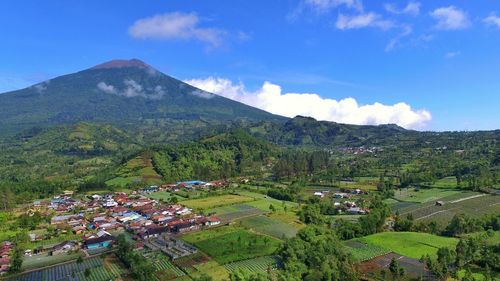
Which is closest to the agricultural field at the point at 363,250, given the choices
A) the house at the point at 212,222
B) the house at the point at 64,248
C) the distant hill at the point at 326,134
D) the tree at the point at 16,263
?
the house at the point at 212,222

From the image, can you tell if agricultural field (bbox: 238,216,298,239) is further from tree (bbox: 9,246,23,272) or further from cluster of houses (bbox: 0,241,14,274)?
cluster of houses (bbox: 0,241,14,274)

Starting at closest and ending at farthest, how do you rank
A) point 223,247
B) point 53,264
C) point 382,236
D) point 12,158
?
point 53,264, point 223,247, point 382,236, point 12,158

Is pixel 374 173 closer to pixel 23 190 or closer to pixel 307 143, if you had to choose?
pixel 23 190

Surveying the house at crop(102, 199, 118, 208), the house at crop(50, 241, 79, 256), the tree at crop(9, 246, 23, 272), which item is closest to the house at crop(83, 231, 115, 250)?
the house at crop(50, 241, 79, 256)

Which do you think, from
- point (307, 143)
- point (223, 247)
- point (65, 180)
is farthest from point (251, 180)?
point (307, 143)

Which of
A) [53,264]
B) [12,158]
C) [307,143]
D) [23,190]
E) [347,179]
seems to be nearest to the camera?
[53,264]

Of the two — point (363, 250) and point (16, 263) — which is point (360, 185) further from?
point (16, 263)
